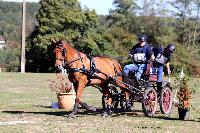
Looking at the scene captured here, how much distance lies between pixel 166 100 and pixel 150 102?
2.68ft

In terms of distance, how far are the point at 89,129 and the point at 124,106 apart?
3.75 m

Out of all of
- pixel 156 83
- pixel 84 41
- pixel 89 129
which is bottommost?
pixel 89 129

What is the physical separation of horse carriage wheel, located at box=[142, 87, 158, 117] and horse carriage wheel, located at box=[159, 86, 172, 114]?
33 cm

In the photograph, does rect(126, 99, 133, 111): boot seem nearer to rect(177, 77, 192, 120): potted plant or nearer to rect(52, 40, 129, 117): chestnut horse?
rect(52, 40, 129, 117): chestnut horse

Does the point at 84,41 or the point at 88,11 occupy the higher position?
the point at 88,11

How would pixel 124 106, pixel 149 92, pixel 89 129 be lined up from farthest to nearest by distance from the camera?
pixel 124 106
pixel 149 92
pixel 89 129

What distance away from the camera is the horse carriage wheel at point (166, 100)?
13383mm

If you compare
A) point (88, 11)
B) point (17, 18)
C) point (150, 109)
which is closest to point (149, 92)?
point (150, 109)

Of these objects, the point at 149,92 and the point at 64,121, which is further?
the point at 149,92

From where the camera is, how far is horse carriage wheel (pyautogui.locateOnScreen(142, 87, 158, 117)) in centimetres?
1281

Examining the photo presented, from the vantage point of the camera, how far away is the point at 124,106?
14.0m

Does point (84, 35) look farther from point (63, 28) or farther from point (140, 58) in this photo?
point (140, 58)

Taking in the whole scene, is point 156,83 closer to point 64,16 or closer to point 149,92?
point 149,92

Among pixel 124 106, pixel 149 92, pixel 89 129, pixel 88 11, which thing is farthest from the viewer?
pixel 88 11
